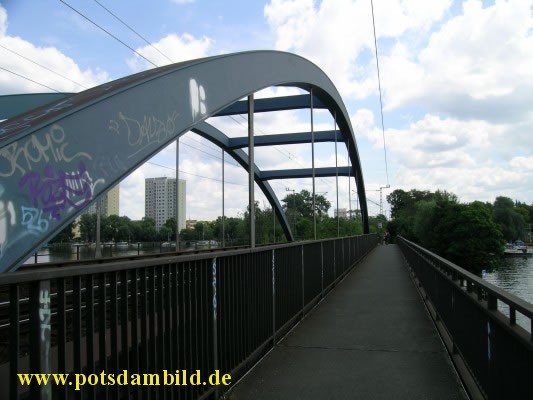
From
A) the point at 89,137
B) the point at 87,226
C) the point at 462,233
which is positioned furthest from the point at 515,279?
the point at 89,137

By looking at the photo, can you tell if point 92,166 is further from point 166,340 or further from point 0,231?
point 166,340

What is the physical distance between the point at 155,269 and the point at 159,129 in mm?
2530

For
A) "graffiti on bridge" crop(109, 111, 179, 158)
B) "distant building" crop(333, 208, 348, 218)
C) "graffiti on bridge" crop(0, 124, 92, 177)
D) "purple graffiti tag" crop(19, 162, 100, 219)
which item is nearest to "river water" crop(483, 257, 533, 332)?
"distant building" crop(333, 208, 348, 218)

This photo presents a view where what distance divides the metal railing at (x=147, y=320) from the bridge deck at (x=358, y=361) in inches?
11.5

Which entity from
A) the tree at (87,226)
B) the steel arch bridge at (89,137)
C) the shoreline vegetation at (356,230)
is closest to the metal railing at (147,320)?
the steel arch bridge at (89,137)

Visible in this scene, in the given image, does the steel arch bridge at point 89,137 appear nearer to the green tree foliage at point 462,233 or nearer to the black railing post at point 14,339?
the black railing post at point 14,339

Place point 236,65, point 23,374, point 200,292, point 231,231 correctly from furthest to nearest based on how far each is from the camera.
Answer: point 231,231
point 236,65
point 200,292
point 23,374

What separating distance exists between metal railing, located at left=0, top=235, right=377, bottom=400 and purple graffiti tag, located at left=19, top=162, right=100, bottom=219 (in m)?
0.67

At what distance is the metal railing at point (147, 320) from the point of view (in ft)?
6.34

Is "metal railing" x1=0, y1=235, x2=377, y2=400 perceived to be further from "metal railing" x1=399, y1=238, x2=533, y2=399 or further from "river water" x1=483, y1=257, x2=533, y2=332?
"river water" x1=483, y1=257, x2=533, y2=332

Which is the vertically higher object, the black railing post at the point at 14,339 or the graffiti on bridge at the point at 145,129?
the graffiti on bridge at the point at 145,129

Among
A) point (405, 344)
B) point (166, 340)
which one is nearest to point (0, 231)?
point (166, 340)

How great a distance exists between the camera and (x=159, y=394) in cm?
287

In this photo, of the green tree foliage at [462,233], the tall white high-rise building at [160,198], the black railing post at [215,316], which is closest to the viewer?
the black railing post at [215,316]
